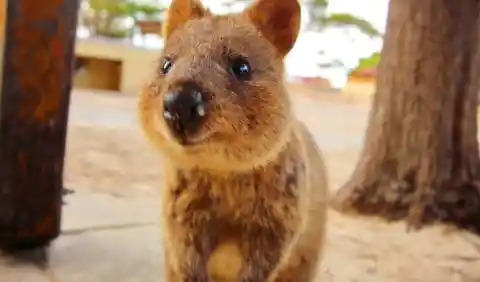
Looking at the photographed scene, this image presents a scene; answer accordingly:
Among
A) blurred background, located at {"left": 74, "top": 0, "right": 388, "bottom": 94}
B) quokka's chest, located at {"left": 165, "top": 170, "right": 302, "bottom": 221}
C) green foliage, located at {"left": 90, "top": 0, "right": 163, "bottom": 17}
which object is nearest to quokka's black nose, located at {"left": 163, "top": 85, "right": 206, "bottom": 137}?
quokka's chest, located at {"left": 165, "top": 170, "right": 302, "bottom": 221}

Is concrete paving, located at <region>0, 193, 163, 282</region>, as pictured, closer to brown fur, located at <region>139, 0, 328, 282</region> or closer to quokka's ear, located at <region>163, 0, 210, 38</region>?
brown fur, located at <region>139, 0, 328, 282</region>

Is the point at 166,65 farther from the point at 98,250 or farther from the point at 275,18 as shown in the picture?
the point at 98,250

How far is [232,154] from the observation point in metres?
0.63

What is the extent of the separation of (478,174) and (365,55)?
5.92 ft

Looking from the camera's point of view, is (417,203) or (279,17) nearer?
(279,17)

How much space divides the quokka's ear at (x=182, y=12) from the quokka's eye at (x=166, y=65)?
0.15 ft

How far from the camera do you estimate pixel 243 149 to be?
2.07 ft

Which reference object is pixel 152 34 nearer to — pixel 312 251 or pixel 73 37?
pixel 73 37

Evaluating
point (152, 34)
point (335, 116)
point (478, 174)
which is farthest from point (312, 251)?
point (152, 34)

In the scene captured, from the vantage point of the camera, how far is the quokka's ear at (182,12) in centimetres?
71

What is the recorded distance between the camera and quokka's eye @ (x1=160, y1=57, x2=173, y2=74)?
26.0 inches

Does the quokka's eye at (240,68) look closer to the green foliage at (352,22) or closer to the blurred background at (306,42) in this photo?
the blurred background at (306,42)

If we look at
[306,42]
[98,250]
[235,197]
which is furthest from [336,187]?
[306,42]

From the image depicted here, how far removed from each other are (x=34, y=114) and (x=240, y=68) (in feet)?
1.33
